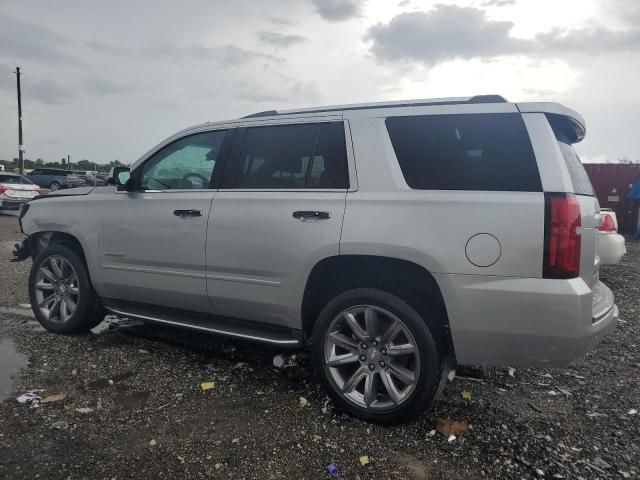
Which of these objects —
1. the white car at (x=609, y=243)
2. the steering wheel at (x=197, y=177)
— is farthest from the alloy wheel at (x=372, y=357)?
the white car at (x=609, y=243)

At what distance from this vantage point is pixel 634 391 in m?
3.76

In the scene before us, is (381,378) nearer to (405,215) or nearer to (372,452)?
(372,452)

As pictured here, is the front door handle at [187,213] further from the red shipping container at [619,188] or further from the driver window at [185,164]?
the red shipping container at [619,188]

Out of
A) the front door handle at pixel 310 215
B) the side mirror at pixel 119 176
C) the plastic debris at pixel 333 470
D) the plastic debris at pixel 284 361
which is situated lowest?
the plastic debris at pixel 284 361

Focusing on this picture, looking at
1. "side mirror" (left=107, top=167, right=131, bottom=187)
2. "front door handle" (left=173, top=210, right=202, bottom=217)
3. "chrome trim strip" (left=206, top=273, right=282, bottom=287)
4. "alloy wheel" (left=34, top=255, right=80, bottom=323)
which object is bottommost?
"alloy wheel" (left=34, top=255, right=80, bottom=323)

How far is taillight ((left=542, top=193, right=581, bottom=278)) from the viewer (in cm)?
263

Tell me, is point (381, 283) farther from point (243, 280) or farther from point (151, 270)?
point (151, 270)

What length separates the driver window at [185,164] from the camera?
157 inches

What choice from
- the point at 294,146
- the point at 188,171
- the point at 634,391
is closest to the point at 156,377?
the point at 188,171

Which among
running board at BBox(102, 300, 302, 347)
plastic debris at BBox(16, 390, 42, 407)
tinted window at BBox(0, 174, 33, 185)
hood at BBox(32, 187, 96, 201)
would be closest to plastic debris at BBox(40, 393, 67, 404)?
plastic debris at BBox(16, 390, 42, 407)

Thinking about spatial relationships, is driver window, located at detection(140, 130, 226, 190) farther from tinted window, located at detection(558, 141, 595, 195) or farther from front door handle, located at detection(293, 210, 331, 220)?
tinted window, located at detection(558, 141, 595, 195)

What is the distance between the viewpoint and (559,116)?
2865mm

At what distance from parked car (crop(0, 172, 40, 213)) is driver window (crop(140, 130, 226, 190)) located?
1581cm

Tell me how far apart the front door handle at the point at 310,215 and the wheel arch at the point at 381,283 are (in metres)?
0.27
